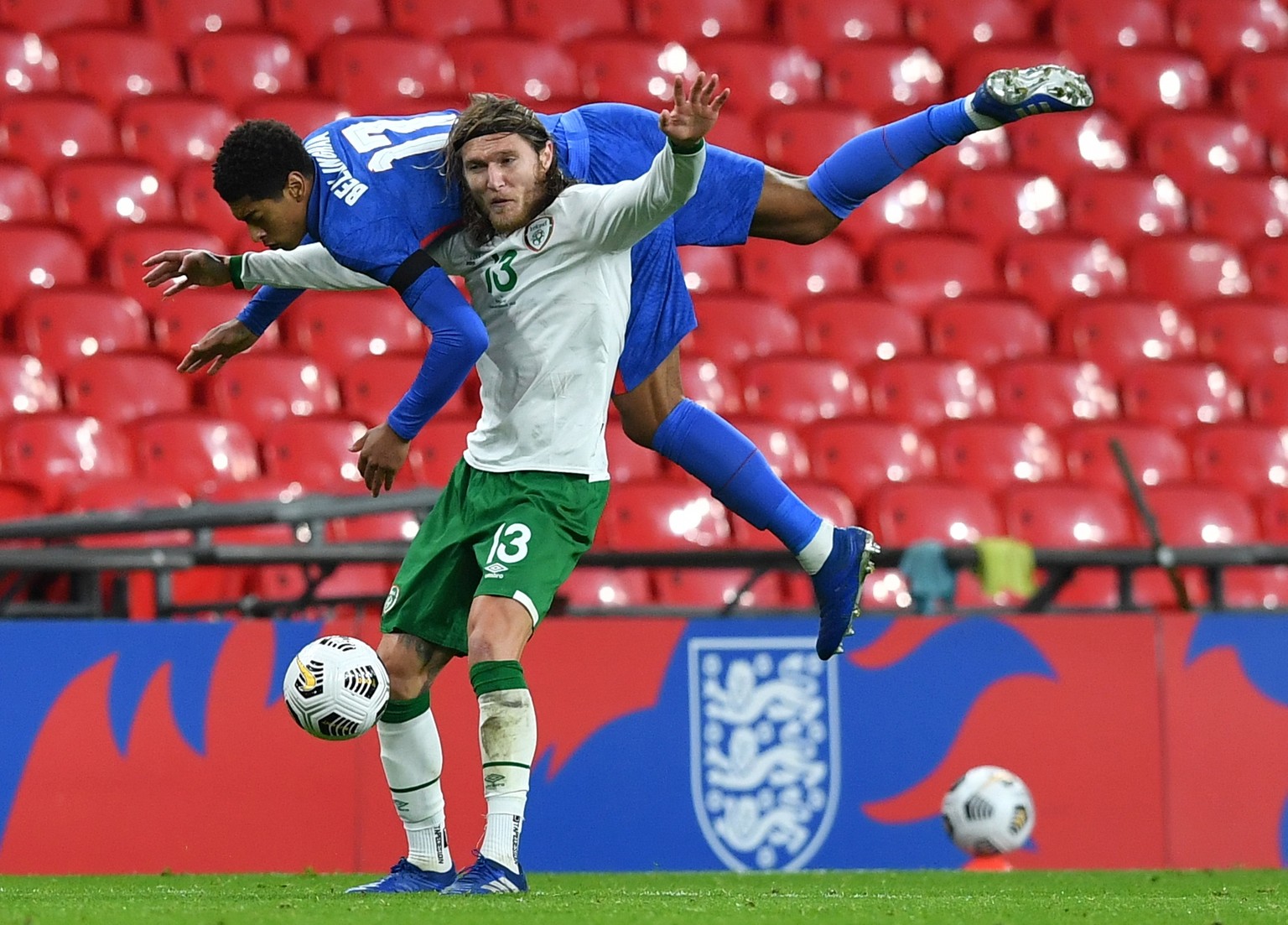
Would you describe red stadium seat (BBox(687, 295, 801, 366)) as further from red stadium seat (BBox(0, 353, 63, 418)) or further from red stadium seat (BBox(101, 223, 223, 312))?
red stadium seat (BBox(0, 353, 63, 418))

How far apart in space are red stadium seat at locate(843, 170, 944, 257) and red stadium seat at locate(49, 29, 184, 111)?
3812 mm

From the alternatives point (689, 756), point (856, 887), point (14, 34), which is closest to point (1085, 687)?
point (689, 756)

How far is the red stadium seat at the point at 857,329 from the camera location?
990 centimetres

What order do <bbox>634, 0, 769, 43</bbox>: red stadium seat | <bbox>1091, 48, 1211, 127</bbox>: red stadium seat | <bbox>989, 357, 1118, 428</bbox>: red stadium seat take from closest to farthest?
1. <bbox>989, 357, 1118, 428</bbox>: red stadium seat
2. <bbox>634, 0, 769, 43</bbox>: red stadium seat
3. <bbox>1091, 48, 1211, 127</bbox>: red stadium seat

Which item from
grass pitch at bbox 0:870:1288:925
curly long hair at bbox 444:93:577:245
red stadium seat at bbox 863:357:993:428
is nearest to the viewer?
grass pitch at bbox 0:870:1288:925

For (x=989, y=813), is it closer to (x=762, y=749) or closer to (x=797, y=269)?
(x=762, y=749)

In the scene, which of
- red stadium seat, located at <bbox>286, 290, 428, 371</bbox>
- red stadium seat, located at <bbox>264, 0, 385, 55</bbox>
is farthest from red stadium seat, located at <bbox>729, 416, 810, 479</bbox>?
red stadium seat, located at <bbox>264, 0, 385, 55</bbox>

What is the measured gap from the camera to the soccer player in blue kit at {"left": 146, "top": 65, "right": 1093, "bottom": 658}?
4234 mm

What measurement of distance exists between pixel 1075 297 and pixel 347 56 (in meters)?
4.25

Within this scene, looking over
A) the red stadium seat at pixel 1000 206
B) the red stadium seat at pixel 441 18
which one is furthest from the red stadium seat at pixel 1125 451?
the red stadium seat at pixel 441 18

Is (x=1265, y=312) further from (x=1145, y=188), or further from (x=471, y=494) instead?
(x=471, y=494)

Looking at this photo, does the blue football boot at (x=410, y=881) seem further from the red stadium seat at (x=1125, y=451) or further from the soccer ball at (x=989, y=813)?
the red stadium seat at (x=1125, y=451)

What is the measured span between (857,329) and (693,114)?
19.9ft

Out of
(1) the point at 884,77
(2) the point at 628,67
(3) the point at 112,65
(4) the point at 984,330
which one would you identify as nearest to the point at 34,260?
(3) the point at 112,65
